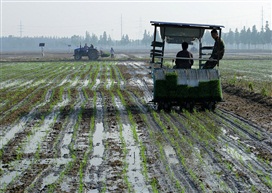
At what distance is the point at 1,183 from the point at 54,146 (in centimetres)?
209

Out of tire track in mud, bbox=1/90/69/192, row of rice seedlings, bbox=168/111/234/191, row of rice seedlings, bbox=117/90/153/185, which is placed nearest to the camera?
tire track in mud, bbox=1/90/69/192

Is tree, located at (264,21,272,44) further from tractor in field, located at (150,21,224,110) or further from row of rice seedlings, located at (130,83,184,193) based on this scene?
row of rice seedlings, located at (130,83,184,193)

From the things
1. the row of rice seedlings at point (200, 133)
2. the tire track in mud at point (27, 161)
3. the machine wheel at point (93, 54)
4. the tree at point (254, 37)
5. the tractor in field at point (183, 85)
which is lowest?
the tire track in mud at point (27, 161)

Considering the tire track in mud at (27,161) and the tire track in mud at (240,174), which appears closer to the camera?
the tire track in mud at (240,174)

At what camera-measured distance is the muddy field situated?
618cm

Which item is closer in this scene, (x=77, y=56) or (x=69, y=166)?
(x=69, y=166)

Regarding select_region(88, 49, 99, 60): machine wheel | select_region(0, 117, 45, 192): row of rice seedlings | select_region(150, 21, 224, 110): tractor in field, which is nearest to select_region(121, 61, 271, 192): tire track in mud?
select_region(0, 117, 45, 192): row of rice seedlings

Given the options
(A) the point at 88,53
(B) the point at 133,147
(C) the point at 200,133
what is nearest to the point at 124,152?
(B) the point at 133,147

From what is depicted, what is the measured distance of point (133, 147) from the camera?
812cm

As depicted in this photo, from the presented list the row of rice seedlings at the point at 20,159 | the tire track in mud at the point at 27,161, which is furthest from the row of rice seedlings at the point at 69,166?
the row of rice seedlings at the point at 20,159

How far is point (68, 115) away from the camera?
452 inches

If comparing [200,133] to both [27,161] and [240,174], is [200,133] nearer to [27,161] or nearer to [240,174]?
[240,174]

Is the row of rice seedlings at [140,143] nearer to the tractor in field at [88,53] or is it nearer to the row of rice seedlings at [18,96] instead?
the row of rice seedlings at [18,96]

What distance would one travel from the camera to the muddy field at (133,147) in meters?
6.18
